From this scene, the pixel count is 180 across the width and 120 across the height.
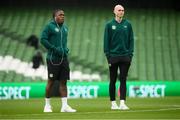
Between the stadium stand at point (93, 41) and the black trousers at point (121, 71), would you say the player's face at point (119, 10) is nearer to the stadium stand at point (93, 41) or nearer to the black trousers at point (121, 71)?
the black trousers at point (121, 71)

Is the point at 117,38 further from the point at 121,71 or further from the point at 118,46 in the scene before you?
the point at 121,71

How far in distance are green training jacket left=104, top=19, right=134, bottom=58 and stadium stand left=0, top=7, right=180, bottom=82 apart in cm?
1336

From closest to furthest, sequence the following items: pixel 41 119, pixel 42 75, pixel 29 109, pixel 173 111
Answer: pixel 41 119, pixel 173 111, pixel 29 109, pixel 42 75

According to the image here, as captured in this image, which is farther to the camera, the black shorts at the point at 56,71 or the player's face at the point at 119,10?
the black shorts at the point at 56,71

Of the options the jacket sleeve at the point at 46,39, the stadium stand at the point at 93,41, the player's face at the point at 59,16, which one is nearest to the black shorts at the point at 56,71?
the jacket sleeve at the point at 46,39

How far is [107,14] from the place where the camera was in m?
35.3

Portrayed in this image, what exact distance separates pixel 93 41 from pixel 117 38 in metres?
16.8

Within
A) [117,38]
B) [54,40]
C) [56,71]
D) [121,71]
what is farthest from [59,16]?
[121,71]

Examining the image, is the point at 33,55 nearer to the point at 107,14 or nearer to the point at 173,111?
the point at 107,14

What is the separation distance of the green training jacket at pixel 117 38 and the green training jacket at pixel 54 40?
2.98ft

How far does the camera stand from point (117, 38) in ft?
54.2

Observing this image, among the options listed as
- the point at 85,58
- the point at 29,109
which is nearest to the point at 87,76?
the point at 85,58

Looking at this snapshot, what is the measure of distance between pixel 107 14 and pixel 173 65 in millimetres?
5005

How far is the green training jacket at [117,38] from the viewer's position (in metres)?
16.5
